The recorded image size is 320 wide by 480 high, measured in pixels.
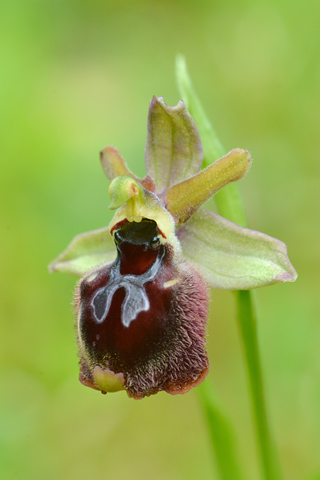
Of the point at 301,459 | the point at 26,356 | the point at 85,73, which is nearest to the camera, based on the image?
the point at 301,459

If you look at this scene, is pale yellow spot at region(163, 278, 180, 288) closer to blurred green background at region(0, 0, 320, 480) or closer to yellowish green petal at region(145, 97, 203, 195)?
yellowish green petal at region(145, 97, 203, 195)

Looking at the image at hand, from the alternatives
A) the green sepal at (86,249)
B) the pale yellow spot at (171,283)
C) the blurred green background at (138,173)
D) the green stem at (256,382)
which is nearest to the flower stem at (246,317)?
the green stem at (256,382)

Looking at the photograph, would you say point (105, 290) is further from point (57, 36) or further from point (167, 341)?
point (57, 36)

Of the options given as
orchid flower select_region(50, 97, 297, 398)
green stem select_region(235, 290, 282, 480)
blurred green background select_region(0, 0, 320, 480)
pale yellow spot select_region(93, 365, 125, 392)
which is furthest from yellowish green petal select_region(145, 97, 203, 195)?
blurred green background select_region(0, 0, 320, 480)

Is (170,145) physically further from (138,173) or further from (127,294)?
(138,173)

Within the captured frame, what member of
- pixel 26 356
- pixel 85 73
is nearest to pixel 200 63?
pixel 85 73

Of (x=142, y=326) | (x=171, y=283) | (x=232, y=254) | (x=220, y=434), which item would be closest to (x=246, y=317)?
(x=232, y=254)

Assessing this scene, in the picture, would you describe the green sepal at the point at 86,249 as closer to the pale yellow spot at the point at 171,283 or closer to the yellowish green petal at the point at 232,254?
A: the yellowish green petal at the point at 232,254
